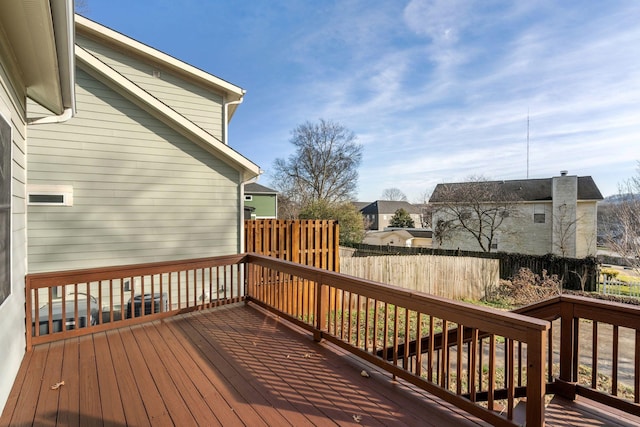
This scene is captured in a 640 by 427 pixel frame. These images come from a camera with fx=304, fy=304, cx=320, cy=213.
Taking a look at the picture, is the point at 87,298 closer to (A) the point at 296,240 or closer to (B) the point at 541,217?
(A) the point at 296,240

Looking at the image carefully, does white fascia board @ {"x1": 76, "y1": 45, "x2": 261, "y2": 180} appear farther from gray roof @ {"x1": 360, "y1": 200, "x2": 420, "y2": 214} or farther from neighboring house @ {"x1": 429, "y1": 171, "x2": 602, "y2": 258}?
gray roof @ {"x1": 360, "y1": 200, "x2": 420, "y2": 214}

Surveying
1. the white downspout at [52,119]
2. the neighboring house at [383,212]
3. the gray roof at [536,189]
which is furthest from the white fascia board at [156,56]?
the neighboring house at [383,212]

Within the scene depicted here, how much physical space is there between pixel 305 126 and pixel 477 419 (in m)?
24.6

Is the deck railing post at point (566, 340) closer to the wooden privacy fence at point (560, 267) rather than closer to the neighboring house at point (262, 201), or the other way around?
the wooden privacy fence at point (560, 267)

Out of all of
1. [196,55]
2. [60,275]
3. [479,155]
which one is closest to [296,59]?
[196,55]

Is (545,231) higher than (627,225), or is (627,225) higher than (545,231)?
(627,225)

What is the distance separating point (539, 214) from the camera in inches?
750

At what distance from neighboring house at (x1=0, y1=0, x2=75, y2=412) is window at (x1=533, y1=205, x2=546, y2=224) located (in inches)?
→ 895

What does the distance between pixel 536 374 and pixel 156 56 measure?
8.80m

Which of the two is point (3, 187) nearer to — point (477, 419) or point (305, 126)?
point (477, 419)

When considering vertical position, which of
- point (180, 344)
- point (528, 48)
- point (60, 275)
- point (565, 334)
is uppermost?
point (528, 48)

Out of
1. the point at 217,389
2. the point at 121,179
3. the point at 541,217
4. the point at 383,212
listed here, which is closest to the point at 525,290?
the point at 541,217

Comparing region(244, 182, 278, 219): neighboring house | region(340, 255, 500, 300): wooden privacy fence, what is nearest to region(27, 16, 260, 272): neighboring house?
region(340, 255, 500, 300): wooden privacy fence

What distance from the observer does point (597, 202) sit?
18.2 m
